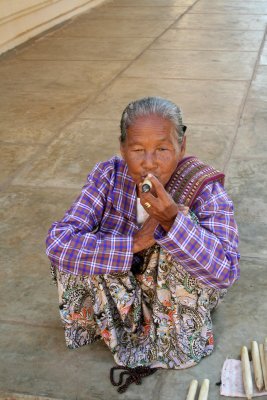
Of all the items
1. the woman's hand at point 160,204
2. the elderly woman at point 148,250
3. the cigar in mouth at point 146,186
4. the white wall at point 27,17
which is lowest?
the white wall at point 27,17

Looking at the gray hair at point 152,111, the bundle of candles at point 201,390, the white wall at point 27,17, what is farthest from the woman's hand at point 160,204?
the white wall at point 27,17

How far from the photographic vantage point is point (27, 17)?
27.5ft

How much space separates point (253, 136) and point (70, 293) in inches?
110

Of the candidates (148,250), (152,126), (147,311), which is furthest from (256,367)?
(152,126)

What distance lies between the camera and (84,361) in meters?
2.43

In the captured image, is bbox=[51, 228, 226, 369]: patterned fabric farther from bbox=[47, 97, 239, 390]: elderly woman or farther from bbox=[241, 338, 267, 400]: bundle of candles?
bbox=[241, 338, 267, 400]: bundle of candles

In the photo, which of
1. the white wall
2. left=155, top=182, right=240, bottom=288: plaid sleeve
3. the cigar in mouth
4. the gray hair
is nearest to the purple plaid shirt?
left=155, top=182, right=240, bottom=288: plaid sleeve

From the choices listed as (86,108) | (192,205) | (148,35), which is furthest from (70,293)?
(148,35)

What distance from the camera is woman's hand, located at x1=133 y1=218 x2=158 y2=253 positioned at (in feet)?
7.18

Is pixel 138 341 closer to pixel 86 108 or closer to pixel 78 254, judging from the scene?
pixel 78 254

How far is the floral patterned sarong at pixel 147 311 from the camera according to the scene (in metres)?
2.26

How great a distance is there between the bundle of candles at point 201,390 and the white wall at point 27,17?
20.2 ft

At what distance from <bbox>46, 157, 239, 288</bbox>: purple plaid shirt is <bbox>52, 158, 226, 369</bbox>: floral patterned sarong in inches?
3.7

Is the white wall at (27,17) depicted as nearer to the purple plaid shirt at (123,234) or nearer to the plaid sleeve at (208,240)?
the purple plaid shirt at (123,234)
